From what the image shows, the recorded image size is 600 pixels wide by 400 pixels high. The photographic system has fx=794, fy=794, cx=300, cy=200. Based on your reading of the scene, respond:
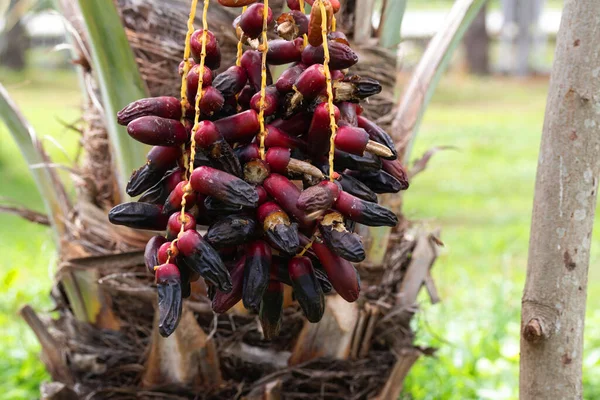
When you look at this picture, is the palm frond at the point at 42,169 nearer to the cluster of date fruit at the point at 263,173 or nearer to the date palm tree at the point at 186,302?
the date palm tree at the point at 186,302

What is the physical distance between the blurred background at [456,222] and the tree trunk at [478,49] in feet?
0.28

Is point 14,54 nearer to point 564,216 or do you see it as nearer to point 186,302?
point 186,302

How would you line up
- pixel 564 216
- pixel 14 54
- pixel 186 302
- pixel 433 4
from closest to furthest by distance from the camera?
pixel 564 216
pixel 186 302
pixel 14 54
pixel 433 4

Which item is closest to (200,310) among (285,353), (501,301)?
(285,353)

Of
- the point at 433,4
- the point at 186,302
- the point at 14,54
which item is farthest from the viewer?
the point at 433,4

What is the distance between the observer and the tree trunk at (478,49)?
19219mm

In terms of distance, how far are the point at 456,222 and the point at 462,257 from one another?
44.9 inches

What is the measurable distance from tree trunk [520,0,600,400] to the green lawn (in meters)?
0.80

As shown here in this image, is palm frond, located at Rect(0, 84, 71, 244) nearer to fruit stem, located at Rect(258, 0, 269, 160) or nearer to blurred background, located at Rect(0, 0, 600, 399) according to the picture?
blurred background, located at Rect(0, 0, 600, 399)

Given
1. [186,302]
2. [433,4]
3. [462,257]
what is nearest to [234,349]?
[186,302]

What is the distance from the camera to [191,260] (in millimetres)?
1073

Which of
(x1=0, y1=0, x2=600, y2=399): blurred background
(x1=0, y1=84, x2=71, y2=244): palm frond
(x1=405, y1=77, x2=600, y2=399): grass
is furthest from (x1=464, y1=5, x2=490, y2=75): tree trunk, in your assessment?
(x1=0, y1=84, x2=71, y2=244): palm frond

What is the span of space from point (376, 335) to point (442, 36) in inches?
32.7

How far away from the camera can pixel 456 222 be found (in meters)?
6.68
